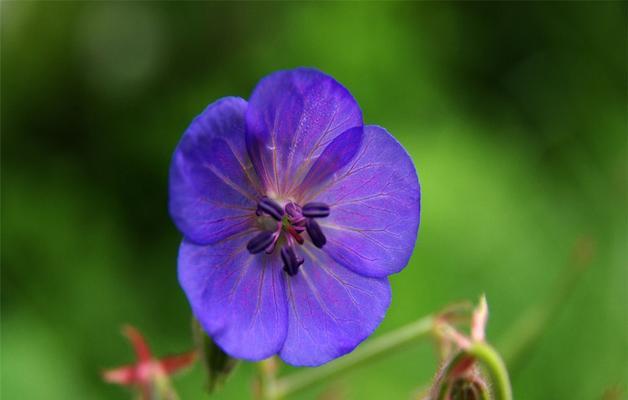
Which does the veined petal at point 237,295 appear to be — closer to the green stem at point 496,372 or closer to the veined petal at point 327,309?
the veined petal at point 327,309

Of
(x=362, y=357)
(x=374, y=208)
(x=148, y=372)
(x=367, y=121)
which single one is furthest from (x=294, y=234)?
(x=367, y=121)

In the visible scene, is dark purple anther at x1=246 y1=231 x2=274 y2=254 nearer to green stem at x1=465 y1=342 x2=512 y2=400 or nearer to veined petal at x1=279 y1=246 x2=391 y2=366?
veined petal at x1=279 y1=246 x2=391 y2=366

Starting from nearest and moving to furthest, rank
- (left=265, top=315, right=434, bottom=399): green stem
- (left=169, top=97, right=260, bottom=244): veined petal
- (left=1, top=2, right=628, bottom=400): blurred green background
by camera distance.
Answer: (left=169, top=97, right=260, bottom=244): veined petal → (left=265, top=315, right=434, bottom=399): green stem → (left=1, top=2, right=628, bottom=400): blurred green background

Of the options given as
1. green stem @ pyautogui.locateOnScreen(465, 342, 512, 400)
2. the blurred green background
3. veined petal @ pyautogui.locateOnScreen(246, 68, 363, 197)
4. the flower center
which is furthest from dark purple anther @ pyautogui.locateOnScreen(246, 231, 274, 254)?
the blurred green background

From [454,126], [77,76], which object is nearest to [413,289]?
[454,126]

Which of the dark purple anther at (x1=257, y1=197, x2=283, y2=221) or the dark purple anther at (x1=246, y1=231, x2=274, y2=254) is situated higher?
the dark purple anther at (x1=257, y1=197, x2=283, y2=221)

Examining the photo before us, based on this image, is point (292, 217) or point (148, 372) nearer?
point (292, 217)

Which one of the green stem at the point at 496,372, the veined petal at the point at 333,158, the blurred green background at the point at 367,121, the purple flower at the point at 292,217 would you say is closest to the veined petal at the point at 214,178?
Result: the purple flower at the point at 292,217

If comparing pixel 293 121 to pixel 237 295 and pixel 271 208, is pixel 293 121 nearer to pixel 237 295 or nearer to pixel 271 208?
pixel 271 208
